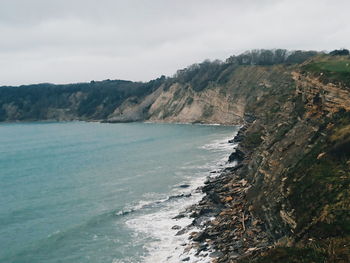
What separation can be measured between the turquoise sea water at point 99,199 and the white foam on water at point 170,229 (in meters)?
0.11

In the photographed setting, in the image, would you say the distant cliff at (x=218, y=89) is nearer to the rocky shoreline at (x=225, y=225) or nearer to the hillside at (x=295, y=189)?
the hillside at (x=295, y=189)

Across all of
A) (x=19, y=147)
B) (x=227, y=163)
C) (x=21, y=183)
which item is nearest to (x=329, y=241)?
(x=227, y=163)

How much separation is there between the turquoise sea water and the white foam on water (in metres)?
0.11

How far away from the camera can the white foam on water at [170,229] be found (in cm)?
3306

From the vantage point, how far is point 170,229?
131ft

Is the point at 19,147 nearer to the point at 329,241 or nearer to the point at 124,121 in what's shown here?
the point at 124,121

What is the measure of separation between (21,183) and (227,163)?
114 feet

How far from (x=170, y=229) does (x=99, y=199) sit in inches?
630

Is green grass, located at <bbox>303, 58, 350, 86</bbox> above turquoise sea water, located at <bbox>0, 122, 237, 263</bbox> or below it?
above

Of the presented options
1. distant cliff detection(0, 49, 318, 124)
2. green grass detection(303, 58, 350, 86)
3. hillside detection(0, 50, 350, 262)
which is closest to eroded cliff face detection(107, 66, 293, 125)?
distant cliff detection(0, 49, 318, 124)

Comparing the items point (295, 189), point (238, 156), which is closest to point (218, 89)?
point (238, 156)

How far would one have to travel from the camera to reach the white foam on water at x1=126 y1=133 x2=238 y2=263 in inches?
Answer: 1302

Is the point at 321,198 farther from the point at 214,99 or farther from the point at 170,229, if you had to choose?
the point at 214,99

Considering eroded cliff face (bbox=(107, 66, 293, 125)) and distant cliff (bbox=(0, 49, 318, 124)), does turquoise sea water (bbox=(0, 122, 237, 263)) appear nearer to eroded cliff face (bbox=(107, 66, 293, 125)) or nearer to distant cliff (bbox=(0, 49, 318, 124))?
eroded cliff face (bbox=(107, 66, 293, 125))
